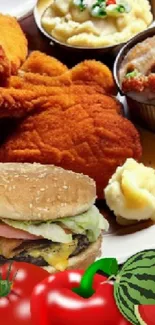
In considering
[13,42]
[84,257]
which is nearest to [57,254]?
[84,257]

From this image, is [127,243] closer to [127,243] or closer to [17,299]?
[127,243]

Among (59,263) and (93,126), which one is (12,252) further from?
(93,126)

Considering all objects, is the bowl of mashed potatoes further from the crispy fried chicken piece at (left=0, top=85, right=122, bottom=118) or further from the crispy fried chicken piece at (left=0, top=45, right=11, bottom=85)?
the crispy fried chicken piece at (left=0, top=45, right=11, bottom=85)

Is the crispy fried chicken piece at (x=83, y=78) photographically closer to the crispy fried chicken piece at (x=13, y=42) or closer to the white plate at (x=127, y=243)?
the crispy fried chicken piece at (x=13, y=42)

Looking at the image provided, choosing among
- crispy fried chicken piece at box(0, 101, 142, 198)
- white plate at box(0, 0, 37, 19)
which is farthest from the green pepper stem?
white plate at box(0, 0, 37, 19)

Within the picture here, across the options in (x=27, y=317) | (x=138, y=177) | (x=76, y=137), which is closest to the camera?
(x=27, y=317)

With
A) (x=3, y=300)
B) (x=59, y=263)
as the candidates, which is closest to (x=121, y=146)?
(x=59, y=263)
